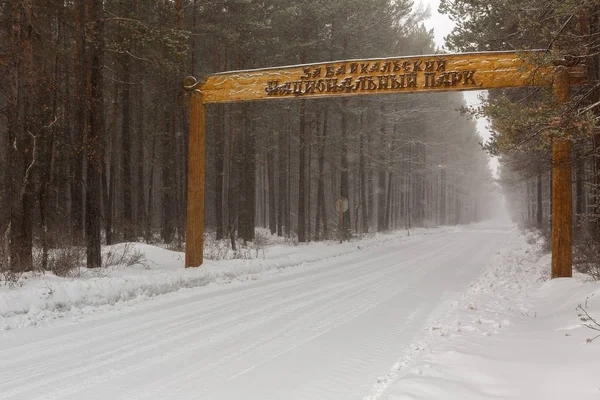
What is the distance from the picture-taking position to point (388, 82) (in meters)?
11.3

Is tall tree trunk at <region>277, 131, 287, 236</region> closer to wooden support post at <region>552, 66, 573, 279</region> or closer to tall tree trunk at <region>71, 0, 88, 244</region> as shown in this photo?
tall tree trunk at <region>71, 0, 88, 244</region>

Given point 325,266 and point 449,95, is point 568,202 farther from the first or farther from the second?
point 449,95

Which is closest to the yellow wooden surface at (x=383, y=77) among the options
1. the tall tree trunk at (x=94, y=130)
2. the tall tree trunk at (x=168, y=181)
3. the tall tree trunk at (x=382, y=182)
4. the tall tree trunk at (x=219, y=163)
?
the tall tree trunk at (x=94, y=130)

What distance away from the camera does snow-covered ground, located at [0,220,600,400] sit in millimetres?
4340

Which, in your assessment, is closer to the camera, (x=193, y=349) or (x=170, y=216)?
(x=193, y=349)

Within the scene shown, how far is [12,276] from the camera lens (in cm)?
827

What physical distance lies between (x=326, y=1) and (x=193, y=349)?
19985 mm

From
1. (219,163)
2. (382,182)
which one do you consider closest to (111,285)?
(219,163)

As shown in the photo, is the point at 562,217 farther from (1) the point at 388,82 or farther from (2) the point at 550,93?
(1) the point at 388,82

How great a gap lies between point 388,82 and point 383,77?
20 centimetres

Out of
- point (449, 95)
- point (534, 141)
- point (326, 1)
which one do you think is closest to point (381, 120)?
point (326, 1)

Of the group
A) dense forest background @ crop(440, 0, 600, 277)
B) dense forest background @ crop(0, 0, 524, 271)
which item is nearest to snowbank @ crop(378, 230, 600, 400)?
dense forest background @ crop(440, 0, 600, 277)

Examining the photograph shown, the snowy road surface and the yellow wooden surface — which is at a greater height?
the yellow wooden surface

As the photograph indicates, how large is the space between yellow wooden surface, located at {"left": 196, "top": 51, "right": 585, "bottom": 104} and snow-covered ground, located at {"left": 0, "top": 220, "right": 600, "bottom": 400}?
4.89 meters
